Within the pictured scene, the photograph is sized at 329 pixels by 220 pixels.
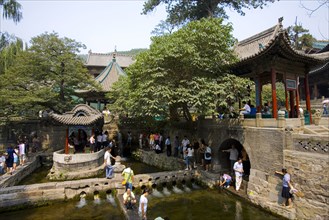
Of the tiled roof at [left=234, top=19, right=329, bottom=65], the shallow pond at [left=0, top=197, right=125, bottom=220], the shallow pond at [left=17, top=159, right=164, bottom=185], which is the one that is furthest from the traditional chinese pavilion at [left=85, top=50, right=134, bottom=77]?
the shallow pond at [left=0, top=197, right=125, bottom=220]

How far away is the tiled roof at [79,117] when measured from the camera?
577 inches

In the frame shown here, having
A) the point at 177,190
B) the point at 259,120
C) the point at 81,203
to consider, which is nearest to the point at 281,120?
the point at 259,120

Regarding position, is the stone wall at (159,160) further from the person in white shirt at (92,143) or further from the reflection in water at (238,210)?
the reflection in water at (238,210)

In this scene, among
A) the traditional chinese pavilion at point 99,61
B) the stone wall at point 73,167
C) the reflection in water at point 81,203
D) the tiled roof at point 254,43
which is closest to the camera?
the reflection in water at point 81,203

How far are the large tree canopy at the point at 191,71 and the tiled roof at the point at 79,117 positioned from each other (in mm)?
4774

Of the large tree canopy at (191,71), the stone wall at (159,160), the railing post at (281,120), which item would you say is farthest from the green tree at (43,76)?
the railing post at (281,120)

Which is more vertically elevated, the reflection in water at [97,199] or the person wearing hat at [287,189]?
the person wearing hat at [287,189]

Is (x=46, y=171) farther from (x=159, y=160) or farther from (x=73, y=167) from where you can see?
(x=159, y=160)

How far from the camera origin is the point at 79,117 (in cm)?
1571

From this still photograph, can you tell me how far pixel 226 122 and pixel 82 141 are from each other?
423 inches

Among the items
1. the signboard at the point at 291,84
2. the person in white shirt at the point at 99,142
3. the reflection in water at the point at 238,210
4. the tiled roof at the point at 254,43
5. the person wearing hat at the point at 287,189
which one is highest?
the tiled roof at the point at 254,43

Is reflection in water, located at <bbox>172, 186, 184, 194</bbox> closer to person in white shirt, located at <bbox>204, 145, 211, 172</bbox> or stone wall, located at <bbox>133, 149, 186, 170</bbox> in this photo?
person in white shirt, located at <bbox>204, 145, 211, 172</bbox>

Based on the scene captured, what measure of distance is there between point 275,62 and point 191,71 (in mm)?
4106

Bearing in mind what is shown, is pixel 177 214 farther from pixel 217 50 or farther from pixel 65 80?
pixel 65 80
